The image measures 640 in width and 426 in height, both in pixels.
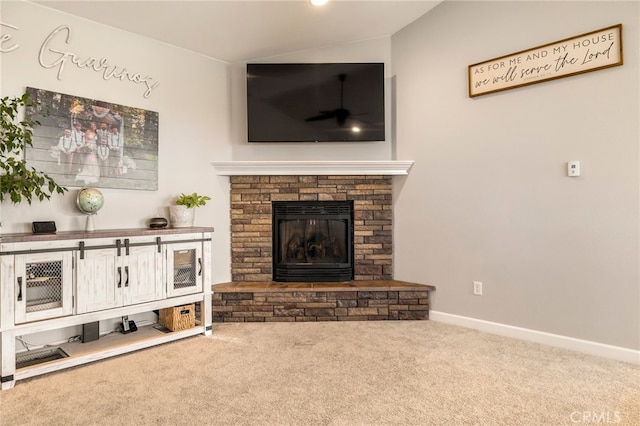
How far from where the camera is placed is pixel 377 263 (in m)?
3.61

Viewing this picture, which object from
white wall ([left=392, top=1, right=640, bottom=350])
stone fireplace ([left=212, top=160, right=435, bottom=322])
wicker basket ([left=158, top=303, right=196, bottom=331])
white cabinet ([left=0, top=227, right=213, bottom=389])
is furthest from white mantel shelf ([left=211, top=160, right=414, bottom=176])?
wicker basket ([left=158, top=303, right=196, bottom=331])

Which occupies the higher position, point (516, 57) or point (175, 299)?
point (516, 57)

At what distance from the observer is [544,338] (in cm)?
270

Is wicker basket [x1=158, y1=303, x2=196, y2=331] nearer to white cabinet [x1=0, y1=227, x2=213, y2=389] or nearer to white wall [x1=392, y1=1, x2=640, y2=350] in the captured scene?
white cabinet [x1=0, y1=227, x2=213, y2=389]

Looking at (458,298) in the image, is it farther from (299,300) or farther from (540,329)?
(299,300)

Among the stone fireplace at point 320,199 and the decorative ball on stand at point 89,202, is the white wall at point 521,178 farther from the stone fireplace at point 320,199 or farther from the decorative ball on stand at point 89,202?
the decorative ball on stand at point 89,202

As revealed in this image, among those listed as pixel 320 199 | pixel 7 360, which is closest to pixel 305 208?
pixel 320 199

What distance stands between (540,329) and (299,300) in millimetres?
1946

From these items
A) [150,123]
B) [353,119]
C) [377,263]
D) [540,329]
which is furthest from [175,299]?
[540,329]

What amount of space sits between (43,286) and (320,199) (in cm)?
228

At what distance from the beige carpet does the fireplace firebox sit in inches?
34.3

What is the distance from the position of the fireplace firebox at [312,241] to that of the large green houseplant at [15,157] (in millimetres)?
1879

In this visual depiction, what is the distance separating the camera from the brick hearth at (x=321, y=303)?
3.26 meters

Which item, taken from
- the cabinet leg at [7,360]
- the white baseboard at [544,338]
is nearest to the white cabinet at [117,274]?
the cabinet leg at [7,360]
